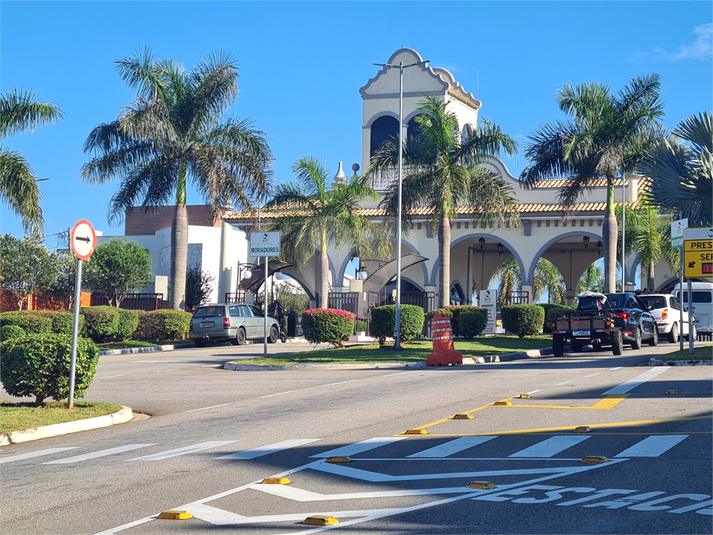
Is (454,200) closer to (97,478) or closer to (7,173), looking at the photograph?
(7,173)

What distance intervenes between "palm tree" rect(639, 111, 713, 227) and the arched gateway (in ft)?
59.0

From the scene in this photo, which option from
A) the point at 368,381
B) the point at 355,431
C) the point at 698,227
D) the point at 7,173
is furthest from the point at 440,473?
the point at 7,173

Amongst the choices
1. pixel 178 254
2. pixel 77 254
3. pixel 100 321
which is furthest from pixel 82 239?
pixel 178 254

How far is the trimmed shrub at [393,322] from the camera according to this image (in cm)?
3042

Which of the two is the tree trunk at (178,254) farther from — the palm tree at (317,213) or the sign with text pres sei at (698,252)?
the sign with text pres sei at (698,252)

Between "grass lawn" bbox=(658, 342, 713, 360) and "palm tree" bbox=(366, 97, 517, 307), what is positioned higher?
"palm tree" bbox=(366, 97, 517, 307)

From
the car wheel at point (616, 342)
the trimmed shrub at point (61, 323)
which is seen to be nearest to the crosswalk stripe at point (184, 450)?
the car wheel at point (616, 342)

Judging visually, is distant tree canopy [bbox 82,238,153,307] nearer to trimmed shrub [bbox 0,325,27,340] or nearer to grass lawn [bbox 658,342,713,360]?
trimmed shrub [bbox 0,325,27,340]

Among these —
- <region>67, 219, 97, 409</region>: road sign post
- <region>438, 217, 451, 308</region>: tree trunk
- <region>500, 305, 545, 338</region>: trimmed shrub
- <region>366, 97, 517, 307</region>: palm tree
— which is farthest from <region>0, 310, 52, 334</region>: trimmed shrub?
<region>67, 219, 97, 409</region>: road sign post

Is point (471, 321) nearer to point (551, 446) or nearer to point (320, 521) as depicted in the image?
point (551, 446)

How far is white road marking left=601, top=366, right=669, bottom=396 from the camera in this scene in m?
15.1

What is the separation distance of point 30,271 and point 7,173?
15238mm

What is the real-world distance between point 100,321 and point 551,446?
27.5 m

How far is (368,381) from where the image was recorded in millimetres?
18797
